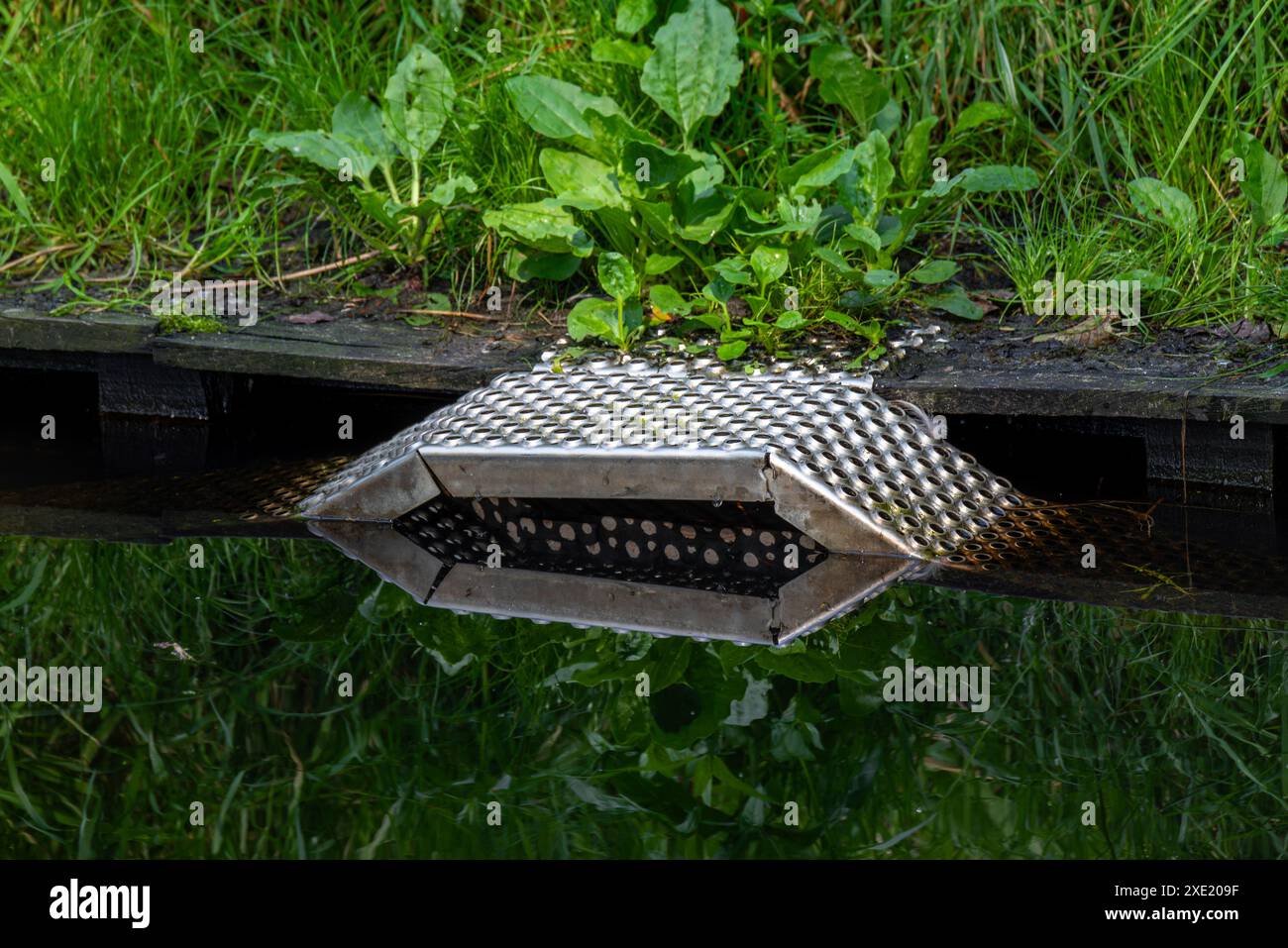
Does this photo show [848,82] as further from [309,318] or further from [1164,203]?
[309,318]

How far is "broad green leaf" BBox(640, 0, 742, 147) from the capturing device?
13.4 feet

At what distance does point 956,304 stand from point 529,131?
133cm

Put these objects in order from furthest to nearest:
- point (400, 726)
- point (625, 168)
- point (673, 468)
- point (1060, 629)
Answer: point (625, 168)
point (673, 468)
point (1060, 629)
point (400, 726)

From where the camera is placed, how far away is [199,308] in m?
4.24

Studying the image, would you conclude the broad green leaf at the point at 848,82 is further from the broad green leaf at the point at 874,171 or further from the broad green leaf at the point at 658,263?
the broad green leaf at the point at 658,263

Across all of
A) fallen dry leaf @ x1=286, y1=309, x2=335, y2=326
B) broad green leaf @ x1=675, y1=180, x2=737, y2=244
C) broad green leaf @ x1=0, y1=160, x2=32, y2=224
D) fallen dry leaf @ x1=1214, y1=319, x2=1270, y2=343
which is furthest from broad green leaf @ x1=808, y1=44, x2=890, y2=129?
broad green leaf @ x1=0, y1=160, x2=32, y2=224

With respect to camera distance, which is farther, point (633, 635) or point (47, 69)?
point (47, 69)

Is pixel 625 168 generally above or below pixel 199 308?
above

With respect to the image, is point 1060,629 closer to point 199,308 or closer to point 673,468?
point 673,468

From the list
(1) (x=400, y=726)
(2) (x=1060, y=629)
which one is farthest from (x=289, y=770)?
(2) (x=1060, y=629)

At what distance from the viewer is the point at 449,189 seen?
4133mm

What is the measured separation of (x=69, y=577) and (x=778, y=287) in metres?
1.81

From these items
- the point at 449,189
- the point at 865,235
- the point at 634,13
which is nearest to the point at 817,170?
the point at 865,235
